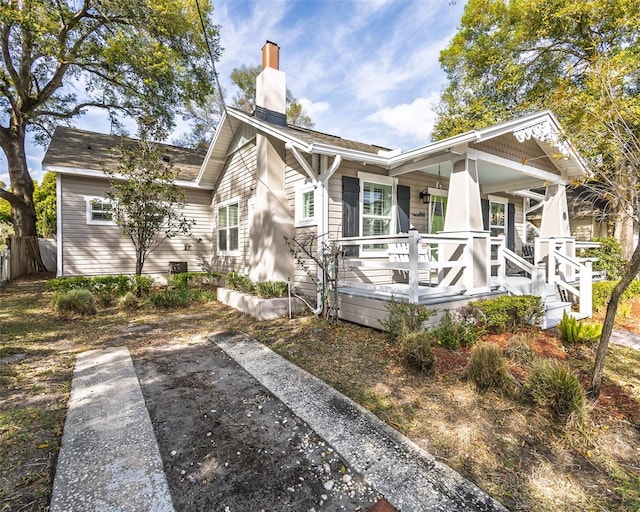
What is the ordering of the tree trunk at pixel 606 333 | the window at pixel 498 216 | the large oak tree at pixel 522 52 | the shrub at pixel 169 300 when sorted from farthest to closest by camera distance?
1. the large oak tree at pixel 522 52
2. the window at pixel 498 216
3. the shrub at pixel 169 300
4. the tree trunk at pixel 606 333

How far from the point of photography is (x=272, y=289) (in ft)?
22.4

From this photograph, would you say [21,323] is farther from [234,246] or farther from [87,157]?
[87,157]

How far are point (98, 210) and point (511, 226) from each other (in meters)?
13.3

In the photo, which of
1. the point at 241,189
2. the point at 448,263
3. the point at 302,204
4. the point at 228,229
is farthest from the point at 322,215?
the point at 228,229

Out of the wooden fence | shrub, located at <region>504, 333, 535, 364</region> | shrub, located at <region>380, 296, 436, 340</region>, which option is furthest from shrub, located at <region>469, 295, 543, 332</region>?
the wooden fence

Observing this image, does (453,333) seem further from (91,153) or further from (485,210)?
(91,153)

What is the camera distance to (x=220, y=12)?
13.7m

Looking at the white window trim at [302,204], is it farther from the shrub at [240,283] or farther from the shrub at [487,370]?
the shrub at [487,370]

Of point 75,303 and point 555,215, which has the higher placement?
point 555,215

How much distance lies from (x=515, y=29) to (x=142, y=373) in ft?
57.2

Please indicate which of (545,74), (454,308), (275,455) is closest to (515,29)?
(545,74)

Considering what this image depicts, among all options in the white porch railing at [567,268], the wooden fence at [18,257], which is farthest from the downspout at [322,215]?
the wooden fence at [18,257]

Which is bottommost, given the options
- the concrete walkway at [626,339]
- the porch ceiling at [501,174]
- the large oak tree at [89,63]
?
the concrete walkway at [626,339]

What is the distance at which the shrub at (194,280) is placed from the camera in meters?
9.00
